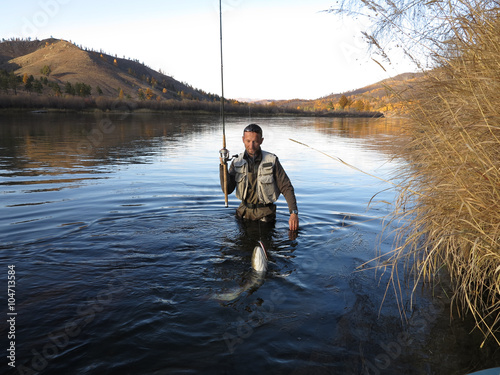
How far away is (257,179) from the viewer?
6.30m

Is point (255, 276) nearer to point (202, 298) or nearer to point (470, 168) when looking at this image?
point (202, 298)

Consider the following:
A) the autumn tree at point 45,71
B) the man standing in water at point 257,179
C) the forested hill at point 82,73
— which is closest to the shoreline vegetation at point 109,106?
the man standing in water at point 257,179

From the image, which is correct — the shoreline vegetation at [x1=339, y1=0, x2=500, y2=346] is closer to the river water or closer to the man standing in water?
the river water

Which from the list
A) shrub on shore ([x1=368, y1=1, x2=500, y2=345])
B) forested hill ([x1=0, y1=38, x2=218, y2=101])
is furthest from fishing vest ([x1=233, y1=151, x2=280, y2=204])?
forested hill ([x1=0, y1=38, x2=218, y2=101])

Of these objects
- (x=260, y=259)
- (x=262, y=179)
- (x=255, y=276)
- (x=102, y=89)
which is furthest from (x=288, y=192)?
(x=102, y=89)

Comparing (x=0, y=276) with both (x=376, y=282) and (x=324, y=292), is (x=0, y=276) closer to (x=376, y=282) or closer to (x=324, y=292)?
(x=324, y=292)

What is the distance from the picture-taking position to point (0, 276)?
425cm

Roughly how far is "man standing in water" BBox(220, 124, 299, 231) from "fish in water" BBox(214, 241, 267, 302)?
1518 millimetres

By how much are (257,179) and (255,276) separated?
2.18 m

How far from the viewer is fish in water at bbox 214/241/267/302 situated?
408 centimetres

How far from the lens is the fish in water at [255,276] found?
13.4 feet

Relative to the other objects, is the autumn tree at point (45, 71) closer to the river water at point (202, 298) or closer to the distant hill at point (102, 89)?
the distant hill at point (102, 89)

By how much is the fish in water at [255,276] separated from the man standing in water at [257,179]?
1.52m

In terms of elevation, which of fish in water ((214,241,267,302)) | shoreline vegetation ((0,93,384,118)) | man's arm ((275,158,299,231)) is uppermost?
shoreline vegetation ((0,93,384,118))
